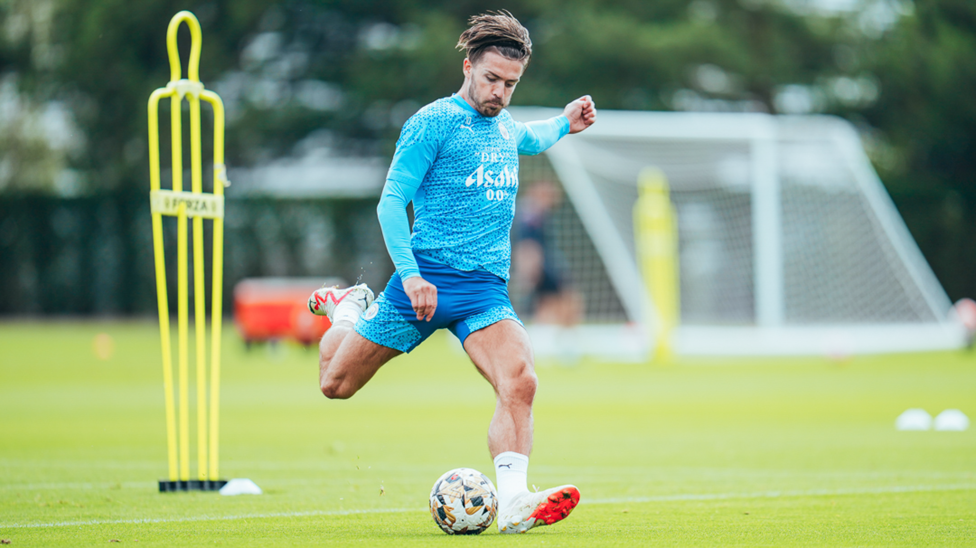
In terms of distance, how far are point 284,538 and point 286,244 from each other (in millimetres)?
29525

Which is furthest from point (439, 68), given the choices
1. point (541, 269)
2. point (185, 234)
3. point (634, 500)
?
point (634, 500)

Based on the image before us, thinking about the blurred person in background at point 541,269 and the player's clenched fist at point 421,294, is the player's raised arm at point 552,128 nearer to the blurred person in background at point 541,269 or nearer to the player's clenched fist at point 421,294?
the player's clenched fist at point 421,294

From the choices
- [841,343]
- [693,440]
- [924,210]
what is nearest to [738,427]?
[693,440]

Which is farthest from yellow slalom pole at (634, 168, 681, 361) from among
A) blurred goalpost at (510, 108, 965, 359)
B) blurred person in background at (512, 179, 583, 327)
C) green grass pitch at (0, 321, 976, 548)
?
green grass pitch at (0, 321, 976, 548)

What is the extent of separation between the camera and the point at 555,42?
35906mm

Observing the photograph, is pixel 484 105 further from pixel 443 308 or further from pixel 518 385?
pixel 518 385

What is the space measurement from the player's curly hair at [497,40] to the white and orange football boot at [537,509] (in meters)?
1.91

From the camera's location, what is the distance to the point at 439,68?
1387 inches

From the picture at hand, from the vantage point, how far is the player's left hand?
645cm

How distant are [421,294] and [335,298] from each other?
1158 mm

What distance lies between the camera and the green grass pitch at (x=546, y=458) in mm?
5484

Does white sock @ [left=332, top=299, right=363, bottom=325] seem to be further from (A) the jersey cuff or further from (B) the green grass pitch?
(A) the jersey cuff

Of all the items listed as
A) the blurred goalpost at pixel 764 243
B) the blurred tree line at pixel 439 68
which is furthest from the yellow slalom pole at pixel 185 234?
the blurred tree line at pixel 439 68

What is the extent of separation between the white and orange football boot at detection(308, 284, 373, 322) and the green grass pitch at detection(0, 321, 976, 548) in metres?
1.01
